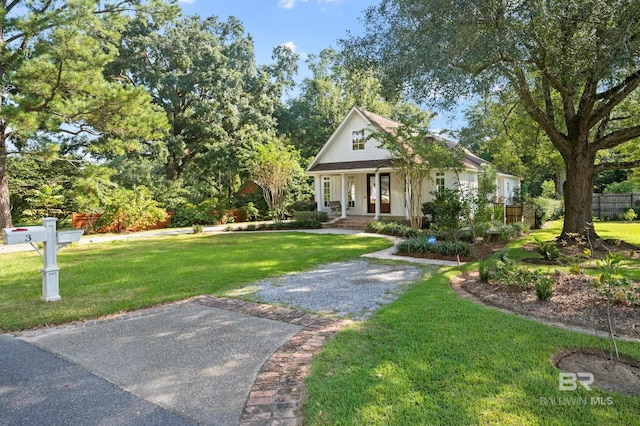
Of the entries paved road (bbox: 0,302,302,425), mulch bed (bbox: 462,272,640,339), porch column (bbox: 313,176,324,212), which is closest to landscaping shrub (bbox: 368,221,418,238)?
porch column (bbox: 313,176,324,212)

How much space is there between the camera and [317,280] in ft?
25.3

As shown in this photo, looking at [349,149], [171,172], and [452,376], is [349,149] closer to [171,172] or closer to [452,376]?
[171,172]

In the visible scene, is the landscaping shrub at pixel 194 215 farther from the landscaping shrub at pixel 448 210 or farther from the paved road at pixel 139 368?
the paved road at pixel 139 368

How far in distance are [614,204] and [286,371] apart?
26515 millimetres

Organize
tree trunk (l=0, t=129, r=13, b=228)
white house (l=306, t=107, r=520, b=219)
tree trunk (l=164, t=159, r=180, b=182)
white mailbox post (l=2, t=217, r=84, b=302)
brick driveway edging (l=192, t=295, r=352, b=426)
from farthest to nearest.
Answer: tree trunk (l=164, t=159, r=180, b=182)
white house (l=306, t=107, r=520, b=219)
tree trunk (l=0, t=129, r=13, b=228)
white mailbox post (l=2, t=217, r=84, b=302)
brick driveway edging (l=192, t=295, r=352, b=426)

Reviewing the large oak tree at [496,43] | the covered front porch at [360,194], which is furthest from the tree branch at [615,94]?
the covered front porch at [360,194]

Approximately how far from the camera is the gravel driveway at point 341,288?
19.2 ft

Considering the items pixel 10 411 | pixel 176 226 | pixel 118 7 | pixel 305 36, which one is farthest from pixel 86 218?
pixel 10 411

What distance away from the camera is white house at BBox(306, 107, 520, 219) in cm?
1872

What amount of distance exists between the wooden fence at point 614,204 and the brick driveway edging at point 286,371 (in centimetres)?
2462

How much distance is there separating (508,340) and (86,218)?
19608mm

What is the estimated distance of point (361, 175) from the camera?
21.0 meters

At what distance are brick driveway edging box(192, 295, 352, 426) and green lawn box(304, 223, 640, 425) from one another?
138 mm

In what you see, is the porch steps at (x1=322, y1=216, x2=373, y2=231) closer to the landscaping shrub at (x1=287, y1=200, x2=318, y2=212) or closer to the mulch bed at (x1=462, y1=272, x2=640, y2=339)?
the landscaping shrub at (x1=287, y1=200, x2=318, y2=212)
